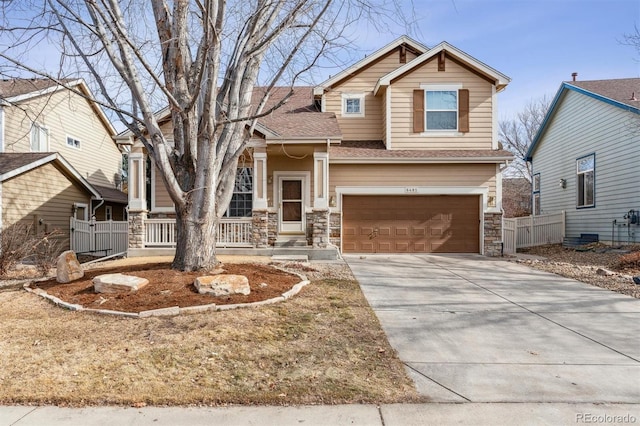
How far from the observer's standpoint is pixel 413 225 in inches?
518

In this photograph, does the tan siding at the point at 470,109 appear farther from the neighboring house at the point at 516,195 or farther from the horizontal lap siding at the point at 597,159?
the neighboring house at the point at 516,195

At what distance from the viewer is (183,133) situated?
23.4 ft

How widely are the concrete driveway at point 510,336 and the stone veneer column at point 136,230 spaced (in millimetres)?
7113

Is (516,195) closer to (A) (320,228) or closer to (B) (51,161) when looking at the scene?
(A) (320,228)

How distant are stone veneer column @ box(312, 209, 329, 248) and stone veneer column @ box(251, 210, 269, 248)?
1.47m

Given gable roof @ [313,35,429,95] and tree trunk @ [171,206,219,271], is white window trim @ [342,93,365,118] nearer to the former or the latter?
gable roof @ [313,35,429,95]

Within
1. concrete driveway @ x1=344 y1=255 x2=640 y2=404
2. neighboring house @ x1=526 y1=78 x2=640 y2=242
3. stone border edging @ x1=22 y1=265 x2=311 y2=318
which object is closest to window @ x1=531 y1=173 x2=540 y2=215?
neighboring house @ x1=526 y1=78 x2=640 y2=242

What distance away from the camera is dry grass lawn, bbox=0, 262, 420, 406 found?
330cm

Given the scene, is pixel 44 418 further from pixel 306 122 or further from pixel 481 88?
pixel 481 88

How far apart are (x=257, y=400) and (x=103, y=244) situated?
44.3 feet

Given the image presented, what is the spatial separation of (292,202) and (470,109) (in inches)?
274

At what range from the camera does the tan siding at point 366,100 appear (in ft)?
47.8

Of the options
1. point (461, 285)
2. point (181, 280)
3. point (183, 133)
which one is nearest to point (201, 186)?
point (183, 133)

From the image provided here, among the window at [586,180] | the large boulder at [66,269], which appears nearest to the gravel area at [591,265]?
the window at [586,180]
